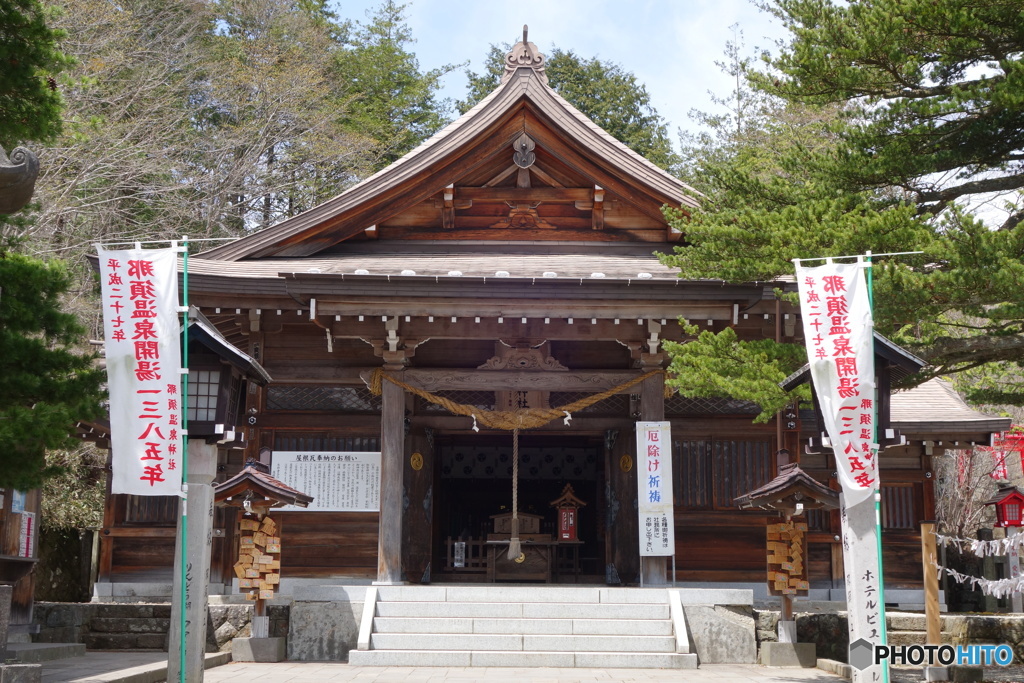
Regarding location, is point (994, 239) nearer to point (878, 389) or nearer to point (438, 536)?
point (878, 389)

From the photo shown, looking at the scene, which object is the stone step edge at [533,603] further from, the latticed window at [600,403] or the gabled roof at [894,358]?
the gabled roof at [894,358]

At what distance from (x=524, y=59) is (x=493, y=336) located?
4.76 metres

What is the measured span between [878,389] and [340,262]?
24.7 feet

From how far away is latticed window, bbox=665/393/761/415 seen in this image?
42.4 ft

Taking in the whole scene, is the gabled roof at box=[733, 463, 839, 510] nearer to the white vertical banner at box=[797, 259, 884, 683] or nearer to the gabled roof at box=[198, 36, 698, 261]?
the white vertical banner at box=[797, 259, 884, 683]

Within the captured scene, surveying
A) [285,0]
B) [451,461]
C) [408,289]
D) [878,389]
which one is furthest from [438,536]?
[285,0]

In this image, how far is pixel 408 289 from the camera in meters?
11.5

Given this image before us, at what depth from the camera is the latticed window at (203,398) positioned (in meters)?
8.05

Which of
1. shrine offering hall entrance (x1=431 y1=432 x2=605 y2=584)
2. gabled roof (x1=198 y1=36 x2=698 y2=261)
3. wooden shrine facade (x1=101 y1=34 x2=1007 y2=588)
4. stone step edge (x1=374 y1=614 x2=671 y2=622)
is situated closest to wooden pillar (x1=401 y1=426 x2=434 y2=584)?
wooden shrine facade (x1=101 y1=34 x2=1007 y2=588)

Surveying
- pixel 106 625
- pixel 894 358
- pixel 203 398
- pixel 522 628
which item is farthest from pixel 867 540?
pixel 106 625

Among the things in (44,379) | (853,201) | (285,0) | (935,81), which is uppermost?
(285,0)

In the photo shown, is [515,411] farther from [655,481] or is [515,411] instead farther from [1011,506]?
[1011,506]

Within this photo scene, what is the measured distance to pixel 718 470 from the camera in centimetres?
1292

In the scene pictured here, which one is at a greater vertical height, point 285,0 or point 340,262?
point 285,0
